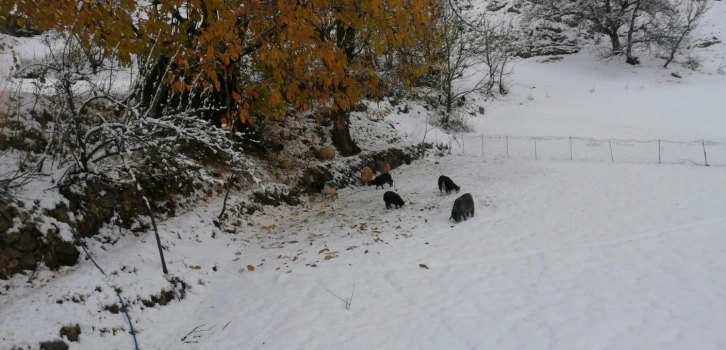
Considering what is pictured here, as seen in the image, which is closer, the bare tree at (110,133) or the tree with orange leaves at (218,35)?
the bare tree at (110,133)

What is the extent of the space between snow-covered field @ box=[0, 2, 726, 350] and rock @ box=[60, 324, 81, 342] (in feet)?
0.24

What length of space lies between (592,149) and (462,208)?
12948mm

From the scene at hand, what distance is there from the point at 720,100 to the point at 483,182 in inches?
751

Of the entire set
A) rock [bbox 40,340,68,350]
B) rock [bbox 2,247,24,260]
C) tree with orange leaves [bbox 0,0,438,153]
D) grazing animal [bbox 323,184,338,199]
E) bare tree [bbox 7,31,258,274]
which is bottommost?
grazing animal [bbox 323,184,338,199]

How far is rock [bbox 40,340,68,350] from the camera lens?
4.24m

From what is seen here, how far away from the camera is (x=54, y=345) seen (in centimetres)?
432

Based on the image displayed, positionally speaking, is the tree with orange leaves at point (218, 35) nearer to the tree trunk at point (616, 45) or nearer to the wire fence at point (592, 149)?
the wire fence at point (592, 149)

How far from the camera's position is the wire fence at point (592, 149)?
1588 cm

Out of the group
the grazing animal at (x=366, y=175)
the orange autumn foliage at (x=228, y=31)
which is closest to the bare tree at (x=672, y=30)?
the grazing animal at (x=366, y=175)

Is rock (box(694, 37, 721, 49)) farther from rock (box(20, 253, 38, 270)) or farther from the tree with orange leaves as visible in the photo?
rock (box(20, 253, 38, 270))

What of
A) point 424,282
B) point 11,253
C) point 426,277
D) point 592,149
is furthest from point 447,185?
point 592,149

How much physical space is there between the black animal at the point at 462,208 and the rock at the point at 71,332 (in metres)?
6.90

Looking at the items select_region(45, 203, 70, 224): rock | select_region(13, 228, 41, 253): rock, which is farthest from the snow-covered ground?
select_region(45, 203, 70, 224): rock

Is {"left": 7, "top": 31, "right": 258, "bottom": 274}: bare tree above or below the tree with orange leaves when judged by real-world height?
below
